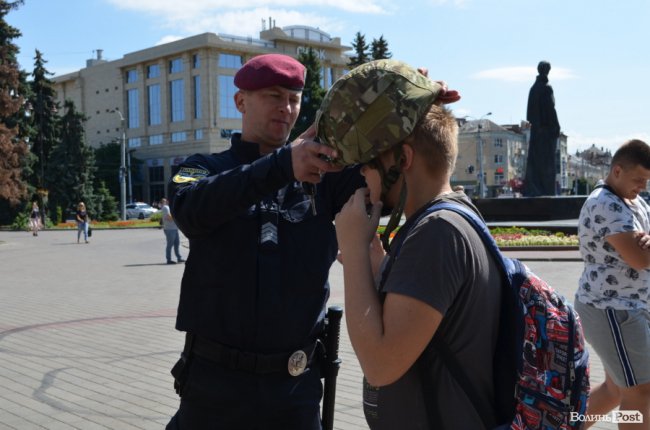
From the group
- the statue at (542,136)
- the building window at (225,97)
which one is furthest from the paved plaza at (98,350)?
the building window at (225,97)

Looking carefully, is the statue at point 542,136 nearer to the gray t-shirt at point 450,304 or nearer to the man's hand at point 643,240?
the man's hand at point 643,240

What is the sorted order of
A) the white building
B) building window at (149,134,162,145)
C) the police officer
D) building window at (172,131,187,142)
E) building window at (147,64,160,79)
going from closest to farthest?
1. the police officer
2. the white building
3. building window at (172,131,187,142)
4. building window at (147,64,160,79)
5. building window at (149,134,162,145)

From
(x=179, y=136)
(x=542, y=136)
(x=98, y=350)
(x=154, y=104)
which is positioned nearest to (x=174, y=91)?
(x=154, y=104)

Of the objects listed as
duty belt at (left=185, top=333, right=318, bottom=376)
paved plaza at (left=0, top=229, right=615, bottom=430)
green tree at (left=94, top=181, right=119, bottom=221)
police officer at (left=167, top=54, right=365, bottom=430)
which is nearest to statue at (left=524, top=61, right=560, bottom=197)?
paved plaza at (left=0, top=229, right=615, bottom=430)

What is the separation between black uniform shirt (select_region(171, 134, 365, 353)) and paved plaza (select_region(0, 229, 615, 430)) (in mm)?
2711

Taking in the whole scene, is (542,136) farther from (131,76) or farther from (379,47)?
(131,76)

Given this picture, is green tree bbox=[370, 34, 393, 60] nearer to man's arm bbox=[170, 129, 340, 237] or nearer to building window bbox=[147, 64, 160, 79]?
building window bbox=[147, 64, 160, 79]

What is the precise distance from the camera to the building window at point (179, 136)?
286ft

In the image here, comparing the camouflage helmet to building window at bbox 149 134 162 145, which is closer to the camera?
the camouflage helmet

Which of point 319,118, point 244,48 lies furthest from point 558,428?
point 244,48

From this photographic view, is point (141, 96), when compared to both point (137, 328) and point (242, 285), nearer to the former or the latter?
point (137, 328)

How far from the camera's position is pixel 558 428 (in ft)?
5.57

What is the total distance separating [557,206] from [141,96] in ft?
254

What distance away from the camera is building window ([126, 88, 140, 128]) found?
93812 millimetres
